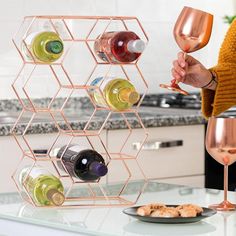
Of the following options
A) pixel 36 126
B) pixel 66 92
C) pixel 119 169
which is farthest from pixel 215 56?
pixel 36 126

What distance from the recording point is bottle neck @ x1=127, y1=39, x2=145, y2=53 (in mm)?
1994

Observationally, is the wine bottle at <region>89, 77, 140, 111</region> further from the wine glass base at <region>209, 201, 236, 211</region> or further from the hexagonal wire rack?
the wine glass base at <region>209, 201, 236, 211</region>

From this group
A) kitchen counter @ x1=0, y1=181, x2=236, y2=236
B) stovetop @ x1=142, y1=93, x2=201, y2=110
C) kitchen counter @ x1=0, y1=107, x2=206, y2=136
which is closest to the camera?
kitchen counter @ x1=0, y1=181, x2=236, y2=236

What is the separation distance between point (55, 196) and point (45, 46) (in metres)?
0.37

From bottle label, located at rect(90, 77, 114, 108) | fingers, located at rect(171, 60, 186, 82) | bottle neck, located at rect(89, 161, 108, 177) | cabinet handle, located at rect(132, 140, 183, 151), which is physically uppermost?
cabinet handle, located at rect(132, 140, 183, 151)

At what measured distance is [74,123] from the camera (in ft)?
11.5

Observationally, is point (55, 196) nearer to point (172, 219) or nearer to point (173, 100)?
point (172, 219)

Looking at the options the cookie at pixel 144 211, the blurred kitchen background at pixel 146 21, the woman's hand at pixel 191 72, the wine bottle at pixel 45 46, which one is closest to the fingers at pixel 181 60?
the woman's hand at pixel 191 72

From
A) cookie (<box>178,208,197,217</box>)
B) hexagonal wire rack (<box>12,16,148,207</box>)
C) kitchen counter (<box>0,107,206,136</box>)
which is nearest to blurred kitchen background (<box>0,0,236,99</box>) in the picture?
hexagonal wire rack (<box>12,16,148,207</box>)

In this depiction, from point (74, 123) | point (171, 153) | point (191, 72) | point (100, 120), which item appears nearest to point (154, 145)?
point (171, 153)

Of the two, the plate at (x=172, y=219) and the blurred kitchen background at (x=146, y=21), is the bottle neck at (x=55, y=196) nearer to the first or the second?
the plate at (x=172, y=219)

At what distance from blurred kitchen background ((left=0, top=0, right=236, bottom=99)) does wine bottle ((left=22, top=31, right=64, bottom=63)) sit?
198cm

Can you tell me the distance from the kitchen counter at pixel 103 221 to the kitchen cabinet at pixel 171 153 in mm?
1433

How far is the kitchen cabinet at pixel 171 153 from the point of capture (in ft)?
12.1
